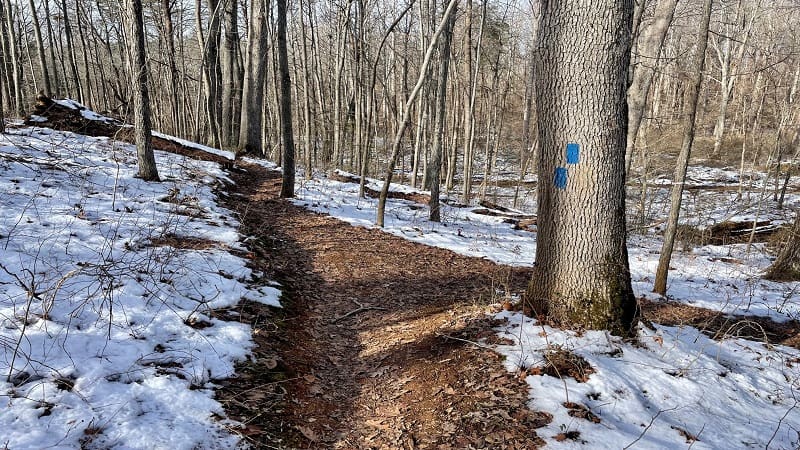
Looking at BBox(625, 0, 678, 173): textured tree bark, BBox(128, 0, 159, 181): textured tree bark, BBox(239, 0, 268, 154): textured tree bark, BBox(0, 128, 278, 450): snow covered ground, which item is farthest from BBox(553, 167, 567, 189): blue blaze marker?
BBox(239, 0, 268, 154): textured tree bark

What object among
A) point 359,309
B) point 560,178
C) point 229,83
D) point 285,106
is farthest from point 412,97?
point 229,83

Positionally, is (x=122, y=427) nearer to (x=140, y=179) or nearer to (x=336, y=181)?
(x=140, y=179)

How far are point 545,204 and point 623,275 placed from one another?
3.15ft

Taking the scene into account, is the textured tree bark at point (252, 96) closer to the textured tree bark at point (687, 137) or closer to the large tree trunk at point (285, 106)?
the large tree trunk at point (285, 106)

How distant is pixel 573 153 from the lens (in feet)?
12.5

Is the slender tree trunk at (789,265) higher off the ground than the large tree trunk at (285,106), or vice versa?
the large tree trunk at (285,106)

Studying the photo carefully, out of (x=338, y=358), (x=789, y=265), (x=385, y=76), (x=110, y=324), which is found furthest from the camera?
(x=385, y=76)

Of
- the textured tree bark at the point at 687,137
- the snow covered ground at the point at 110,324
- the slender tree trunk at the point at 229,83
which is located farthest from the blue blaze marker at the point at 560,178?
the slender tree trunk at the point at 229,83

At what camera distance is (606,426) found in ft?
9.27

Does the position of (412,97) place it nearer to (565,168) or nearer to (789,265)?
(565,168)

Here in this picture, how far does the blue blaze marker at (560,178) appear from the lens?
3877mm

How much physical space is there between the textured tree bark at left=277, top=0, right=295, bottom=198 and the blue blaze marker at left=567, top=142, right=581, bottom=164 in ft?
24.7

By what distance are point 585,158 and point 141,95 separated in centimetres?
796

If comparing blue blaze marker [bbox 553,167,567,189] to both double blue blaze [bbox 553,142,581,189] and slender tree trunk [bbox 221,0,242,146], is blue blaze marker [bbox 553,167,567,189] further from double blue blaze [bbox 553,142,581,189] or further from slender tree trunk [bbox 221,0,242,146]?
slender tree trunk [bbox 221,0,242,146]
